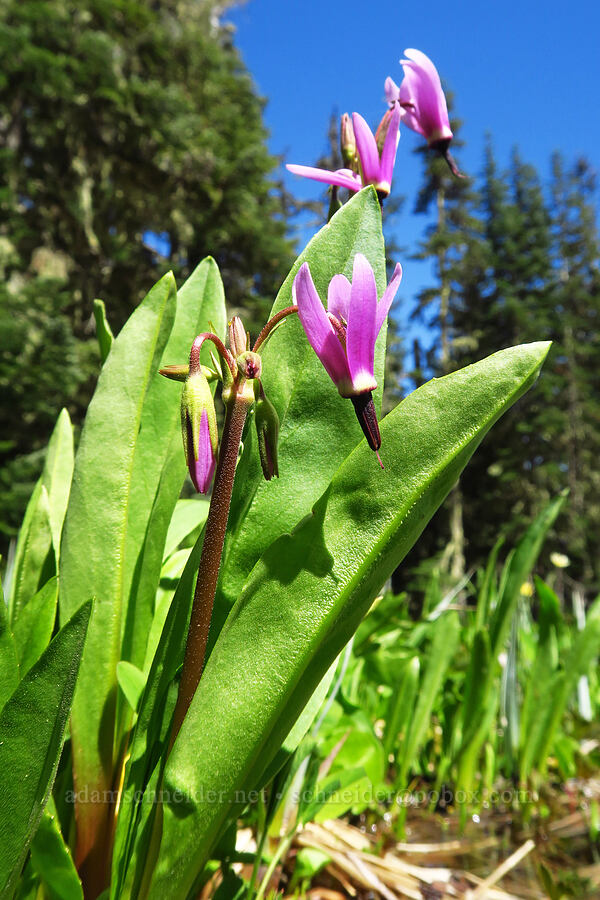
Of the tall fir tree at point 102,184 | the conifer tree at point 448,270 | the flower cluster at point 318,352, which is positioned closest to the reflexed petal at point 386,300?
the flower cluster at point 318,352

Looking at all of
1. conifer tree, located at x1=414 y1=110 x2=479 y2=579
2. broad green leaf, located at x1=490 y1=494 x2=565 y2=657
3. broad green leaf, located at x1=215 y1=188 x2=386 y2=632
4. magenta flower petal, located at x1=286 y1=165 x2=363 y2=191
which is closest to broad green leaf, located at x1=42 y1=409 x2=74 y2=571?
broad green leaf, located at x1=215 y1=188 x2=386 y2=632

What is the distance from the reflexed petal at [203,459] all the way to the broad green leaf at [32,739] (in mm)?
161

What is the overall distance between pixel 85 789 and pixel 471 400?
64cm

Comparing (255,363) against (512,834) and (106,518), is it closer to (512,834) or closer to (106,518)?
(106,518)

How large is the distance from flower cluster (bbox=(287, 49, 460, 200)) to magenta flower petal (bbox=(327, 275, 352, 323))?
0.86ft

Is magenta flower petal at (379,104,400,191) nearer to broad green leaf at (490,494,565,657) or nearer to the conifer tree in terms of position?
broad green leaf at (490,494,565,657)

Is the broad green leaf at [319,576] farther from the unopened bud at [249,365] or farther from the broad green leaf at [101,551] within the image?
the broad green leaf at [101,551]

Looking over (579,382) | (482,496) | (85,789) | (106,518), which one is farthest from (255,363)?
(579,382)

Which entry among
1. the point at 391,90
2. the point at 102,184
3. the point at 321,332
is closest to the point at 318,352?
the point at 321,332

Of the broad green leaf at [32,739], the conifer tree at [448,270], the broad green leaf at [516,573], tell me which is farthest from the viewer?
the conifer tree at [448,270]

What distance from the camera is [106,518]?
2.44 feet

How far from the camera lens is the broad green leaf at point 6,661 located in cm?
52

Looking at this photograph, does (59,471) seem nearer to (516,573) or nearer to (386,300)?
(386,300)

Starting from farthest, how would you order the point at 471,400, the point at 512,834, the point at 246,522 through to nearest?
the point at 512,834
the point at 246,522
the point at 471,400
